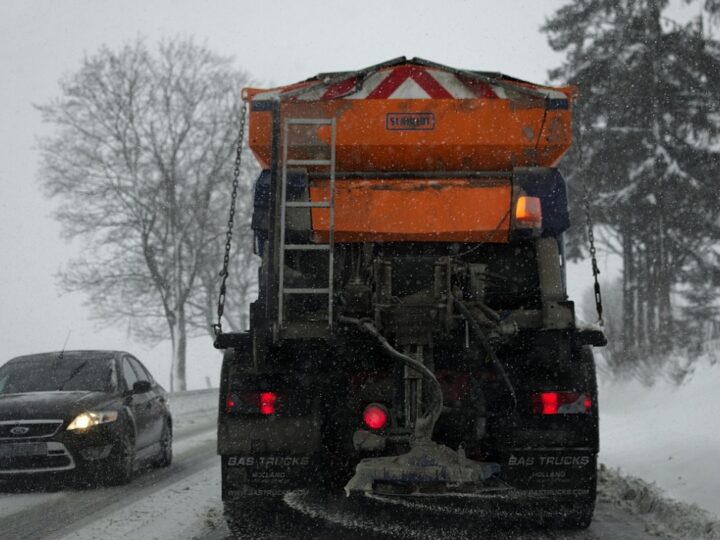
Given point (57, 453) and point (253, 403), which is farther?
point (57, 453)

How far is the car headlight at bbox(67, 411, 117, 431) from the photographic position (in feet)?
31.7

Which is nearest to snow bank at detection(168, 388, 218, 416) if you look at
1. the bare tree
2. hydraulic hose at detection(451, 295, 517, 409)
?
the bare tree

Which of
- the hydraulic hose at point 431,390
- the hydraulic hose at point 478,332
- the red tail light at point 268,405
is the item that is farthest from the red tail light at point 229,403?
the hydraulic hose at point 478,332

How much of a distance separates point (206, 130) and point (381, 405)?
30.3 meters

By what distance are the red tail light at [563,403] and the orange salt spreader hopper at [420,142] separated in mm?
1111

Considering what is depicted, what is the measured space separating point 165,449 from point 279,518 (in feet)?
15.9

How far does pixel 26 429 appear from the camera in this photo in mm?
9516

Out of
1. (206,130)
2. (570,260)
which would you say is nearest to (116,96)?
(206,130)

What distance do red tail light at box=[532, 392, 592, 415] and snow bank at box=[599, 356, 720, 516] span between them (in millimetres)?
1507

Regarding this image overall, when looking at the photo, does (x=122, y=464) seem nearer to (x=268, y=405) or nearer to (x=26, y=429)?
(x=26, y=429)

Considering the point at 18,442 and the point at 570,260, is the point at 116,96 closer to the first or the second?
the point at 570,260

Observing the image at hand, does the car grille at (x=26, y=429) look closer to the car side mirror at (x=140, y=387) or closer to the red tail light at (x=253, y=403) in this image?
the car side mirror at (x=140, y=387)

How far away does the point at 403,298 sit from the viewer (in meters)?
6.31

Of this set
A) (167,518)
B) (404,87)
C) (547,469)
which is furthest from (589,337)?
(167,518)
